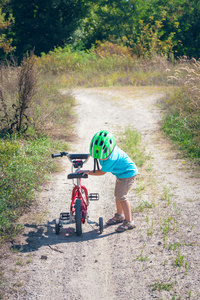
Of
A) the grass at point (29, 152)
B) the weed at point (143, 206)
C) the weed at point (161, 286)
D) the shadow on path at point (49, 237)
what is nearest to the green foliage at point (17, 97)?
the grass at point (29, 152)

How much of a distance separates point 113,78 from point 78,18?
36.5 ft

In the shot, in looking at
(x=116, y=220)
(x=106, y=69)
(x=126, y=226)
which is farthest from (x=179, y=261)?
(x=106, y=69)

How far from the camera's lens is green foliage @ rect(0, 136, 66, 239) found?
16.2 feet

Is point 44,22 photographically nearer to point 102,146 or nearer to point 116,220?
point 116,220

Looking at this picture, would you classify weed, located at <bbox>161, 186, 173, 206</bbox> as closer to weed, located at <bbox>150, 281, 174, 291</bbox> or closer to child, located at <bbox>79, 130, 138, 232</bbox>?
child, located at <bbox>79, 130, 138, 232</bbox>

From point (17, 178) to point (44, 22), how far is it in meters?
22.3

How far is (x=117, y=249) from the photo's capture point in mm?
4457

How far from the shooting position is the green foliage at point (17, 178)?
4.95 meters

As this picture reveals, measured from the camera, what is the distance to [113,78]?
17672mm

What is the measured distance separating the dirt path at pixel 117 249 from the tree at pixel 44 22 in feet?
67.6

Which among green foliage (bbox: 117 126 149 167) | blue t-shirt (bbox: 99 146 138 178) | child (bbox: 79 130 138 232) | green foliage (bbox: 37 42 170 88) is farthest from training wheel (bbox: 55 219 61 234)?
green foliage (bbox: 37 42 170 88)

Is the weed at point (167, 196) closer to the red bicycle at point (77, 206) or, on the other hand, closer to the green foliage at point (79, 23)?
the red bicycle at point (77, 206)

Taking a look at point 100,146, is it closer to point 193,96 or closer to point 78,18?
point 193,96

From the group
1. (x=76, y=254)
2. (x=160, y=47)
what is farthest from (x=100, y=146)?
(x=160, y=47)
